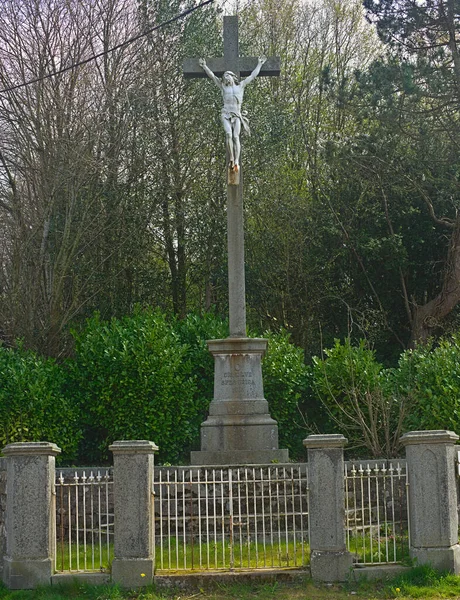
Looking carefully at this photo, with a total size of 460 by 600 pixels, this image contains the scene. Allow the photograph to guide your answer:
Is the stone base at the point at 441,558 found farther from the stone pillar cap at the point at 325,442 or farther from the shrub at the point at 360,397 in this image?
the shrub at the point at 360,397

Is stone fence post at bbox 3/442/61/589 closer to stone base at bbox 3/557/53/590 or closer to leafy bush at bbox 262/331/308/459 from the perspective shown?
stone base at bbox 3/557/53/590

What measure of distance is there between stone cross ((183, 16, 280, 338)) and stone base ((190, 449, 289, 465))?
1702 millimetres

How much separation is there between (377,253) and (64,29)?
27.6 feet

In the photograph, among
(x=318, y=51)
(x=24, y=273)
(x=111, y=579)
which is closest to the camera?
(x=111, y=579)

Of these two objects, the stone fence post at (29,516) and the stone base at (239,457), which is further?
the stone base at (239,457)

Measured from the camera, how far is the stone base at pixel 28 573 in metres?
9.20

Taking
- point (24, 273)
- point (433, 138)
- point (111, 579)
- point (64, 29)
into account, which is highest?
point (64, 29)

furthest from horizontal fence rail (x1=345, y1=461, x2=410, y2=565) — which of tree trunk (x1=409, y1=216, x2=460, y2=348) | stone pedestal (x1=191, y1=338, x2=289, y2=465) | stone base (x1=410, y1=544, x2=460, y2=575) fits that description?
tree trunk (x1=409, y1=216, x2=460, y2=348)

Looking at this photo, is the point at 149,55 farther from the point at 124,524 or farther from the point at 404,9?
the point at 124,524

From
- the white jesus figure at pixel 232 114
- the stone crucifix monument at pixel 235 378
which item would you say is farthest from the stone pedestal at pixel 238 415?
the white jesus figure at pixel 232 114

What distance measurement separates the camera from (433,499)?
9.43 metres

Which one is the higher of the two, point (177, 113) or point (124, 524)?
point (177, 113)

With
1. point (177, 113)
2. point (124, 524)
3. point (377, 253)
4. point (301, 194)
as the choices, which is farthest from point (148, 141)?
point (124, 524)

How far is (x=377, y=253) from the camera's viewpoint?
21.1m
